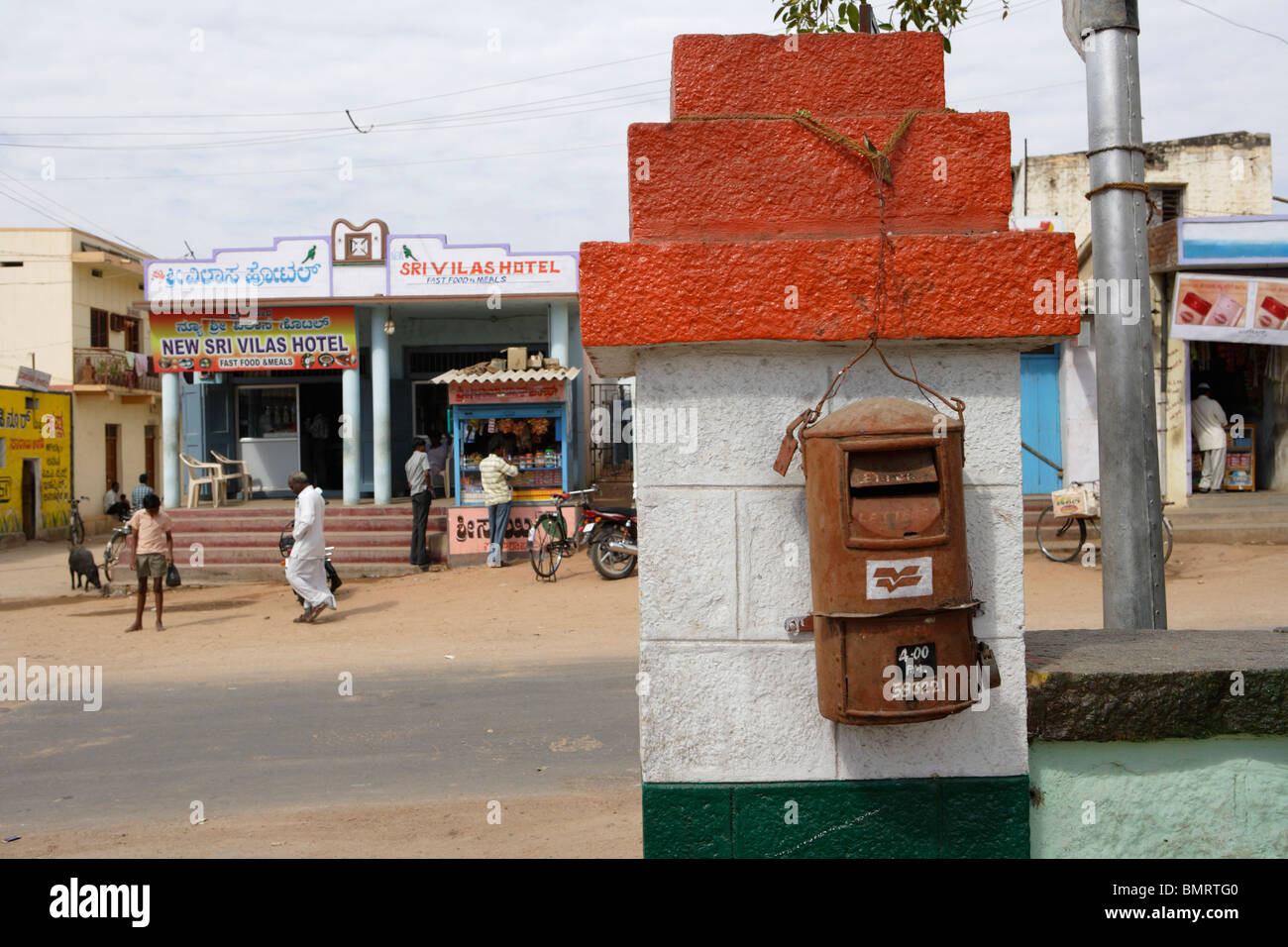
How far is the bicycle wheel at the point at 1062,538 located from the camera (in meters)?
13.4

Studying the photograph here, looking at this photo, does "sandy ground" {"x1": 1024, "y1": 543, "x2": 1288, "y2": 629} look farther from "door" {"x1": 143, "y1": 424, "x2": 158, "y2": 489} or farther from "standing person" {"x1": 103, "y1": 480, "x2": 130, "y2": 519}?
"door" {"x1": 143, "y1": 424, "x2": 158, "y2": 489}

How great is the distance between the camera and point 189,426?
65.8ft

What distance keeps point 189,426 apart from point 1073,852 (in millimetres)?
20499

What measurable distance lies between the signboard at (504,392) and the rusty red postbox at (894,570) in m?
13.7

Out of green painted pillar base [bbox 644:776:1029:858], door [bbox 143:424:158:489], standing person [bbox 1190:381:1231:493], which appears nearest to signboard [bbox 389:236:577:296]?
standing person [bbox 1190:381:1231:493]

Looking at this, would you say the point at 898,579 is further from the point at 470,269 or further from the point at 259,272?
the point at 259,272

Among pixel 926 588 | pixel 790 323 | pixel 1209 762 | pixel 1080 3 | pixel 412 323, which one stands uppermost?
pixel 412 323

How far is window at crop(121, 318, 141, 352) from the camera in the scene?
1286 inches

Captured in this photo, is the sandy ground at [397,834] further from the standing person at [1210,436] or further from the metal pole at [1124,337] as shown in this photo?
the standing person at [1210,436]

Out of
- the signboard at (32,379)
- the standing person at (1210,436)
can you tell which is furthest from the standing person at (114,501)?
the standing person at (1210,436)

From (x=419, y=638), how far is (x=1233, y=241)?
13439 mm

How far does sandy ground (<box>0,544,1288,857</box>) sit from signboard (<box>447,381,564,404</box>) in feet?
8.78
